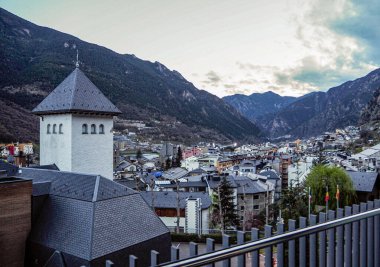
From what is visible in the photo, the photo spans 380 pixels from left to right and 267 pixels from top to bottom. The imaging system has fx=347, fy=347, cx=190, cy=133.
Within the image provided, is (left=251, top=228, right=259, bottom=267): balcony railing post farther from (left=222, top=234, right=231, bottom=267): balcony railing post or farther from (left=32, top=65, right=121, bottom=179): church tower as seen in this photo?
(left=32, top=65, right=121, bottom=179): church tower

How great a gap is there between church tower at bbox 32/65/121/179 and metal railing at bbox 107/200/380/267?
81.4ft

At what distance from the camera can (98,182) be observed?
59.5 feet

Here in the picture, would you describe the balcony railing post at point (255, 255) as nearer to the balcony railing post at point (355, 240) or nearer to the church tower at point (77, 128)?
the balcony railing post at point (355, 240)

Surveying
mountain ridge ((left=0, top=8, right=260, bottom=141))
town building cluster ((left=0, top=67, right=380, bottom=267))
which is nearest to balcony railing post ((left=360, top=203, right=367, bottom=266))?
town building cluster ((left=0, top=67, right=380, bottom=267))

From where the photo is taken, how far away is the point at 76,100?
88.8 feet

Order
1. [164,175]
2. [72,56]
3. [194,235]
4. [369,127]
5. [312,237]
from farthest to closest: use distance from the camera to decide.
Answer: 1. [72,56]
2. [369,127]
3. [164,175]
4. [194,235]
5. [312,237]

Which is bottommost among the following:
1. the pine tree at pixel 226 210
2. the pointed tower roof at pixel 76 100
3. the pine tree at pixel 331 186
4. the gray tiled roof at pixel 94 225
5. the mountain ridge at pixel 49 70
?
the pine tree at pixel 226 210

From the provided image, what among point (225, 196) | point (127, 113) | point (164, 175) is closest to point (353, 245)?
point (225, 196)

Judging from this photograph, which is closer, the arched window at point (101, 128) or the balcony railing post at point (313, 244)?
the balcony railing post at point (313, 244)

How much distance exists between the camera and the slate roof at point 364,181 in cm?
4328

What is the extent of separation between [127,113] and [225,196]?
136 meters

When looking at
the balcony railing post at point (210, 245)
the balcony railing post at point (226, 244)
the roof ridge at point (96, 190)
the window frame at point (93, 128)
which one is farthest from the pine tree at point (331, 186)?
the balcony railing post at point (210, 245)

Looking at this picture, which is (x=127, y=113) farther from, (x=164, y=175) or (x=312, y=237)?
(x=312, y=237)

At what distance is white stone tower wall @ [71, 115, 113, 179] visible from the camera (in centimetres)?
2653
